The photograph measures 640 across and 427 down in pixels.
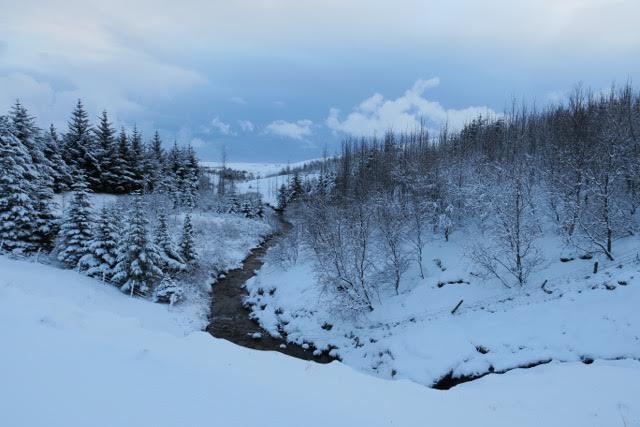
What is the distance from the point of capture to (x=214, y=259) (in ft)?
127

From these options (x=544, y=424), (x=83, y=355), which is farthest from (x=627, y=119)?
(x=83, y=355)

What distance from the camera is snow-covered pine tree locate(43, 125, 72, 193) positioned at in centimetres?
4106

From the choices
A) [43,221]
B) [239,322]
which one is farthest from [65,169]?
[239,322]

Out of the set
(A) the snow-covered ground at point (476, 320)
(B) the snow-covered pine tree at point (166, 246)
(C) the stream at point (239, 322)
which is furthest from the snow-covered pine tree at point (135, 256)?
(A) the snow-covered ground at point (476, 320)

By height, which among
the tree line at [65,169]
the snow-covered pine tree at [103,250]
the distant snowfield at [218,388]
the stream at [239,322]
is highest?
the tree line at [65,169]

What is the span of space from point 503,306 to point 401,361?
23.2 feet

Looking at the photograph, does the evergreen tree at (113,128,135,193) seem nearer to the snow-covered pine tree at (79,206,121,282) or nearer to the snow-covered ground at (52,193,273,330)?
the snow-covered ground at (52,193,273,330)

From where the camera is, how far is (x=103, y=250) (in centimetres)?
2617

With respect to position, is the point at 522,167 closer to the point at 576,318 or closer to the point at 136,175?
the point at 576,318

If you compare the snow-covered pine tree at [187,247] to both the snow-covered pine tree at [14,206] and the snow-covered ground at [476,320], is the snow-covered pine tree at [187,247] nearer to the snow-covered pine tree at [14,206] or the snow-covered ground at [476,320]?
the snow-covered ground at [476,320]

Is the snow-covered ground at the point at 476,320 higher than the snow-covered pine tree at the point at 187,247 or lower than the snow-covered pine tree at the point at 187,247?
lower

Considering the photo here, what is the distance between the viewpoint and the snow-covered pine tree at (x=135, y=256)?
2555cm

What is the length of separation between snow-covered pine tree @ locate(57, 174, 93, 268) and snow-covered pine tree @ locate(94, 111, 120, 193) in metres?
22.9

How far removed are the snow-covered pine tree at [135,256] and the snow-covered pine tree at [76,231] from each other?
310cm
